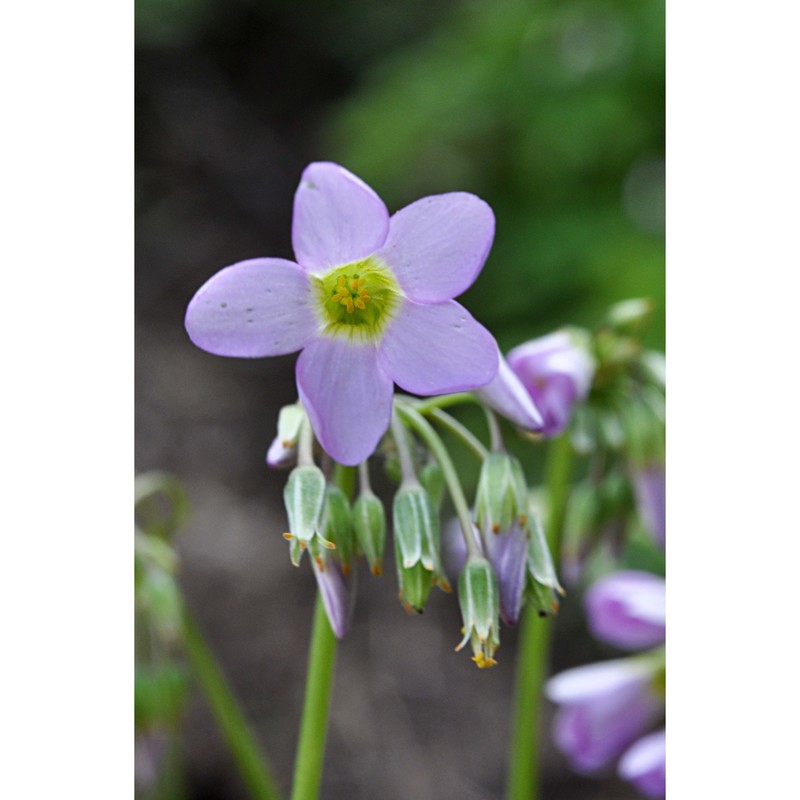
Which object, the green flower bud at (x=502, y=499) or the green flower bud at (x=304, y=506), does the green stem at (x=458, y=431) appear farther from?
the green flower bud at (x=304, y=506)

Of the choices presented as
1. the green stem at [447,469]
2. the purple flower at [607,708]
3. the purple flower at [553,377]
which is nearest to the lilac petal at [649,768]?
the purple flower at [607,708]

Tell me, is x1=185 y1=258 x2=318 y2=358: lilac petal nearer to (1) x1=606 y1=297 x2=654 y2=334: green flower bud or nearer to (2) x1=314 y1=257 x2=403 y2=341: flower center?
(2) x1=314 y1=257 x2=403 y2=341: flower center

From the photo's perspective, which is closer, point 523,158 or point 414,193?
point 523,158

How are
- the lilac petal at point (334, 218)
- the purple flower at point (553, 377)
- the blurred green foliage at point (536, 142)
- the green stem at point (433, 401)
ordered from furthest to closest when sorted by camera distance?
the blurred green foliage at point (536, 142), the purple flower at point (553, 377), the green stem at point (433, 401), the lilac petal at point (334, 218)

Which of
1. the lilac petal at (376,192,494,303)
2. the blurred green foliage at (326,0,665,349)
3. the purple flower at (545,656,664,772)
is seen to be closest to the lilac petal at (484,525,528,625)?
the lilac petal at (376,192,494,303)
